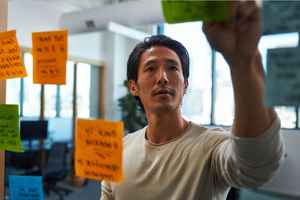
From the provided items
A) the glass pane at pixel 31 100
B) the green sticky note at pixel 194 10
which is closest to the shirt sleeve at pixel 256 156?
the green sticky note at pixel 194 10

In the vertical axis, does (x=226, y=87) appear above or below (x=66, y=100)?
above

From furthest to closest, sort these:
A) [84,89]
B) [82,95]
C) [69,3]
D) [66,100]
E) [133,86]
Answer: [84,89], [82,95], [66,100], [69,3], [133,86]

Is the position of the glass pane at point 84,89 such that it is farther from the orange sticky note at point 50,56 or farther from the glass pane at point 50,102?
the orange sticky note at point 50,56

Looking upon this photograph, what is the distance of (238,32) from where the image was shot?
1.59 feet

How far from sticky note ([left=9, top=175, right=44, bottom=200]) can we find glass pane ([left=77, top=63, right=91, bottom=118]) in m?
6.13

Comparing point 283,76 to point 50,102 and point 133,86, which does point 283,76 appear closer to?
point 133,86

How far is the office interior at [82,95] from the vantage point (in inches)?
154

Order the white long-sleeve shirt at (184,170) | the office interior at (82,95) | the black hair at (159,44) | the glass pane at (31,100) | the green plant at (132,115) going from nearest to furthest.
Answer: the white long-sleeve shirt at (184,170)
the black hair at (159,44)
the office interior at (82,95)
the green plant at (132,115)
the glass pane at (31,100)

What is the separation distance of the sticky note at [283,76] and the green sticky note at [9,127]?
0.76 m

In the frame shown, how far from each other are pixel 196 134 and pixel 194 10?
0.54 metres

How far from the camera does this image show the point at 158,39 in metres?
1.03

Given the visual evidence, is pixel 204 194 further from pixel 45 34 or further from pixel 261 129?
pixel 45 34

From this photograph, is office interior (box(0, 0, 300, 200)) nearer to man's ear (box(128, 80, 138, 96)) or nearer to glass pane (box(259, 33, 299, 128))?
man's ear (box(128, 80, 138, 96))

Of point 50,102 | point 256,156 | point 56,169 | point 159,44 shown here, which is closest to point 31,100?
point 50,102
